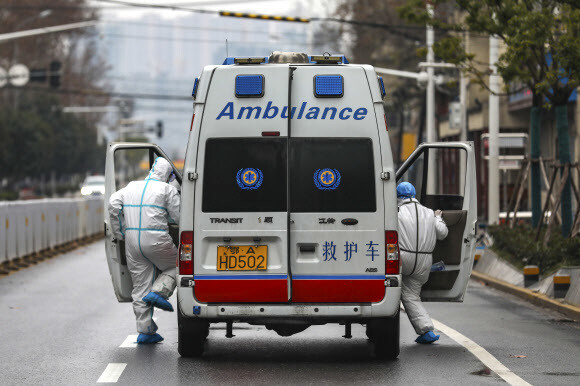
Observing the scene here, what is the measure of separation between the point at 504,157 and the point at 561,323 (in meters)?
12.2

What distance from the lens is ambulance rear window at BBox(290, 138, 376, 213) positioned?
391 inches

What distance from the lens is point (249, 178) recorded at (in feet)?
32.7

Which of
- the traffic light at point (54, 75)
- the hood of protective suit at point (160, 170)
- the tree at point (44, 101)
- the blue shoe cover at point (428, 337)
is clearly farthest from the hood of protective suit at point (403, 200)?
the tree at point (44, 101)

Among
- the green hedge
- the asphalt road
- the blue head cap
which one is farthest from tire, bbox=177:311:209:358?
the green hedge

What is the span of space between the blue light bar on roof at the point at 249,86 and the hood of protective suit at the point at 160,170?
164 centimetres

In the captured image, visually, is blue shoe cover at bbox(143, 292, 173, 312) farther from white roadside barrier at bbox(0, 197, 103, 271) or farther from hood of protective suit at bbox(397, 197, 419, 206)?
white roadside barrier at bbox(0, 197, 103, 271)

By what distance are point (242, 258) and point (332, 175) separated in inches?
39.0

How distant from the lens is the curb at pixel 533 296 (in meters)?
14.5

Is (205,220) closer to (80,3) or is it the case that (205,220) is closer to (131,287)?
(131,287)

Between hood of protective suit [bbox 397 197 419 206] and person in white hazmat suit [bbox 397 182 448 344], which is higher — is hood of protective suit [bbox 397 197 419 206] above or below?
above

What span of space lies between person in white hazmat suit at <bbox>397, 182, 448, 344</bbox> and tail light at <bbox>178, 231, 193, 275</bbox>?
7.00ft

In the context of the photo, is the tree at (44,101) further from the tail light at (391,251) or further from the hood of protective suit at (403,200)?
the tail light at (391,251)

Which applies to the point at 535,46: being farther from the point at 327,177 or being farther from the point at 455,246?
the point at 327,177

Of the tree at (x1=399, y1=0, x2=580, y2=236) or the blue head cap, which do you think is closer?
the blue head cap
